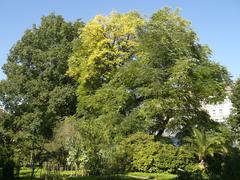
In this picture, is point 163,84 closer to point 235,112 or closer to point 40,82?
point 235,112

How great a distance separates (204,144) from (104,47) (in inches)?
577

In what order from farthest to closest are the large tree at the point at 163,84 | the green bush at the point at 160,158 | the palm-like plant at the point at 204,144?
the large tree at the point at 163,84
the green bush at the point at 160,158
the palm-like plant at the point at 204,144

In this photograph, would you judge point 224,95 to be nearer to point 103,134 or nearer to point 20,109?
point 103,134

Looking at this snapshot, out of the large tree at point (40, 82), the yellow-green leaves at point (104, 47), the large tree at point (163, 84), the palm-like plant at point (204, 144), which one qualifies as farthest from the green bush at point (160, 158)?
the large tree at point (40, 82)

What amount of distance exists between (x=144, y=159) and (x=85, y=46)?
14.8 m

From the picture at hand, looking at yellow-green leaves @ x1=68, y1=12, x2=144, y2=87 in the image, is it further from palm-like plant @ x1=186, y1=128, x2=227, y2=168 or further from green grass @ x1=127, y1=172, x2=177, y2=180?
green grass @ x1=127, y1=172, x2=177, y2=180

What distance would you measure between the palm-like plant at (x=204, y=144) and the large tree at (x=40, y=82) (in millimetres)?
Answer: 16033

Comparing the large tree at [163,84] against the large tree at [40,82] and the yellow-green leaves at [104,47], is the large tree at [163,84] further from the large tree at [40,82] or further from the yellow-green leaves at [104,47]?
the large tree at [40,82]

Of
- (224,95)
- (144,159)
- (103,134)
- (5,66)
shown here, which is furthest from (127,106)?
(5,66)

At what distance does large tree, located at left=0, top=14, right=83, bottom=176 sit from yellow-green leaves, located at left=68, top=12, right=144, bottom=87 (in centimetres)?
322

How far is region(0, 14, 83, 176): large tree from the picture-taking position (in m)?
45.2

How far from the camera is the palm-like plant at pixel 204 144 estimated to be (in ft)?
113

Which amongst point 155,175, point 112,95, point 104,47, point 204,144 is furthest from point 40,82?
point 204,144

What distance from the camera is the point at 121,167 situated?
86.3ft
